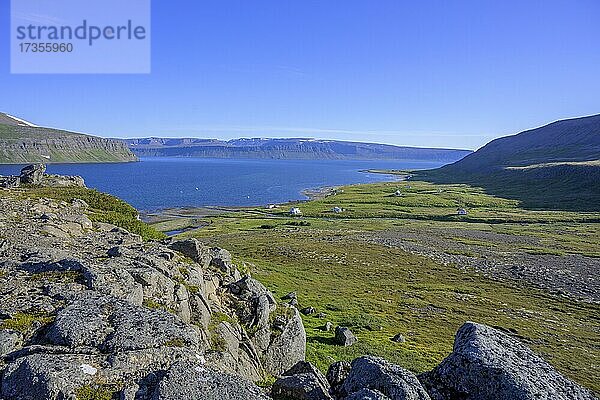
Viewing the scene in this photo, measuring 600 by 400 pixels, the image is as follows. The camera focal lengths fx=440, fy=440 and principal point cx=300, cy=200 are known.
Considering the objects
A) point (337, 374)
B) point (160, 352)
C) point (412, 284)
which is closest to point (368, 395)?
point (337, 374)

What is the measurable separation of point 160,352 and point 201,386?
2.50 m

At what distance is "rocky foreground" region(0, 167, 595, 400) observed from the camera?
36.8ft

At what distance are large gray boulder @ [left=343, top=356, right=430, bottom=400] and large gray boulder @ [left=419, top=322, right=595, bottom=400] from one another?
0.93 m

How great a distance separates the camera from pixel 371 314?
4447cm

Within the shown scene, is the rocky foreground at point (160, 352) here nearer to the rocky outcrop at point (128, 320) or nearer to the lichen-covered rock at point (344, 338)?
the rocky outcrop at point (128, 320)

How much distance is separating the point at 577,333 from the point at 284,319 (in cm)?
3269

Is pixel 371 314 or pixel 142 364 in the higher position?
pixel 142 364

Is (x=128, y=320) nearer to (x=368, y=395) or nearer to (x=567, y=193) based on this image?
(x=368, y=395)

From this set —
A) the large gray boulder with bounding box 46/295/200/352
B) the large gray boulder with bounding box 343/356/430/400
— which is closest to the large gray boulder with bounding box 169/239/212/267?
the large gray boulder with bounding box 46/295/200/352

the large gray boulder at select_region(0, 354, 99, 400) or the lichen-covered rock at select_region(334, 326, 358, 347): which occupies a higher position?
the large gray boulder at select_region(0, 354, 99, 400)

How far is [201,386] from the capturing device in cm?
1102

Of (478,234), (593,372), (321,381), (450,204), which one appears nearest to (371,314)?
(593,372)

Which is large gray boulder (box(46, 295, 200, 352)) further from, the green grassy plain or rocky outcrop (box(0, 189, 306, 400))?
the green grassy plain

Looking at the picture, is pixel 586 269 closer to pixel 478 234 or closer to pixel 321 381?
pixel 478 234
